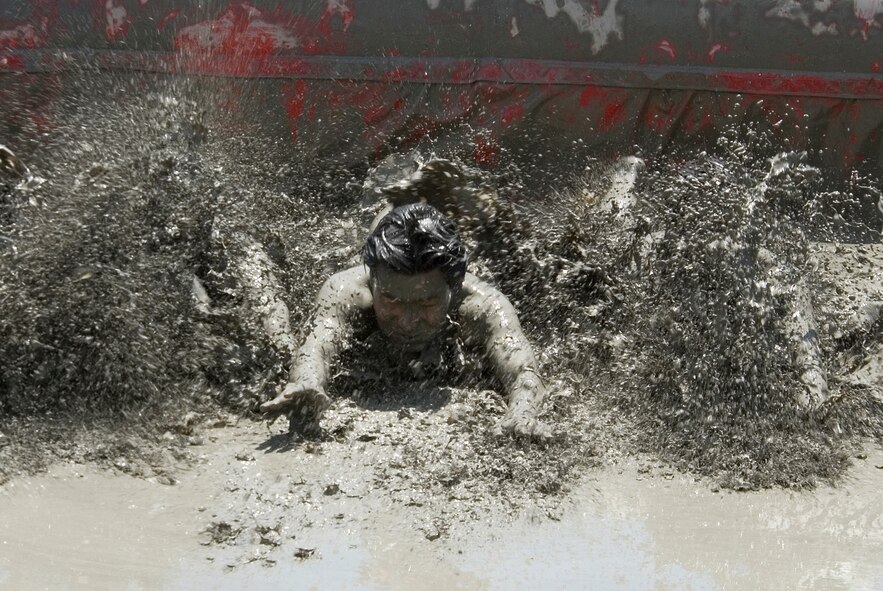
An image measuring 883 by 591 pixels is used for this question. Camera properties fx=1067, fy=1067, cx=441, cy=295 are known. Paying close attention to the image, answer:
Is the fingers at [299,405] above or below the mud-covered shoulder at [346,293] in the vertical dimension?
below

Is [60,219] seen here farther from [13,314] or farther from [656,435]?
[656,435]

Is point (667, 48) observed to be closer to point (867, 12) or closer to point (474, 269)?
point (867, 12)

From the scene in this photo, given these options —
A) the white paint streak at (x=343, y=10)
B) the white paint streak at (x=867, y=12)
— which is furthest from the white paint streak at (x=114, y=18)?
the white paint streak at (x=867, y=12)

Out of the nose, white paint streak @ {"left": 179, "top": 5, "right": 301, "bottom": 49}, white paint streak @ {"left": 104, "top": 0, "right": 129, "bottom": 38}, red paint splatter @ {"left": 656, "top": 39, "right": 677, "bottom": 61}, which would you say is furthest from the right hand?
red paint splatter @ {"left": 656, "top": 39, "right": 677, "bottom": 61}

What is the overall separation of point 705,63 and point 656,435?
2307 mm

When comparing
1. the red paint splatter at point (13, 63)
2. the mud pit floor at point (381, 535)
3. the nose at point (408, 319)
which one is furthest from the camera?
the red paint splatter at point (13, 63)

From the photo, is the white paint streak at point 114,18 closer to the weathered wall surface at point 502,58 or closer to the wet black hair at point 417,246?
the weathered wall surface at point 502,58

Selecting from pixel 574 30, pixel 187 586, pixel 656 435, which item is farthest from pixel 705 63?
pixel 187 586

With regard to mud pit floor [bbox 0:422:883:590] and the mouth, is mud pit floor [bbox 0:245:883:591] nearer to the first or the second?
mud pit floor [bbox 0:422:883:590]

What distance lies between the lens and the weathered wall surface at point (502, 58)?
4957mm

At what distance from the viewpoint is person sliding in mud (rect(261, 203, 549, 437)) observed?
3250mm

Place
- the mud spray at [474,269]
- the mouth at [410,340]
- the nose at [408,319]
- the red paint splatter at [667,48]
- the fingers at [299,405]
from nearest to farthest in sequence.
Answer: the fingers at [299,405] < the mud spray at [474,269] < the nose at [408,319] < the mouth at [410,340] < the red paint splatter at [667,48]

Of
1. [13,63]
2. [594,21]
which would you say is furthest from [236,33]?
[594,21]

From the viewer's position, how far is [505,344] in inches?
142
